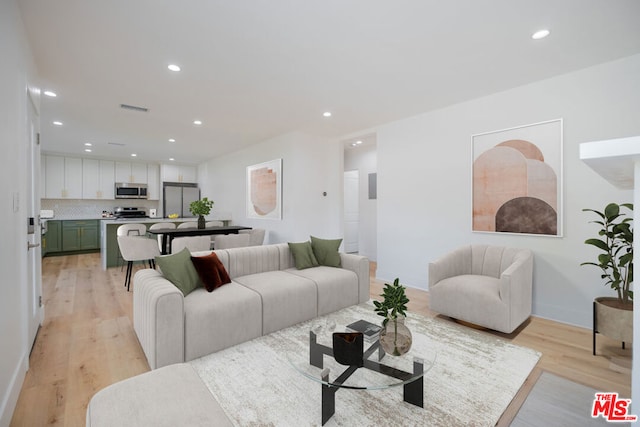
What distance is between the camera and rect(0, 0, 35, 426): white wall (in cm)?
167

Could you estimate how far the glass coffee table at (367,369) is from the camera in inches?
62.2

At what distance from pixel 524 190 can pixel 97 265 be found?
24.4 feet

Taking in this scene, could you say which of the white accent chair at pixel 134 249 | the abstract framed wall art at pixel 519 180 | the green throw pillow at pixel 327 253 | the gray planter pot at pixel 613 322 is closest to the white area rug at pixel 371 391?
the gray planter pot at pixel 613 322

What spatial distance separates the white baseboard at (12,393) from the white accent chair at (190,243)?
2093 mm

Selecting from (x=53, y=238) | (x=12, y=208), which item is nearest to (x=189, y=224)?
(x=12, y=208)

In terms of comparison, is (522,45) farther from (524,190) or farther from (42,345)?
(42,345)

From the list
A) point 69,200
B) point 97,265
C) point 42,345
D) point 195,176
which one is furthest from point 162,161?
point 42,345

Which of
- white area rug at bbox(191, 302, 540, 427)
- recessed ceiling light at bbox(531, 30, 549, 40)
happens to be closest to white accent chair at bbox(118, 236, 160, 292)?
white area rug at bbox(191, 302, 540, 427)

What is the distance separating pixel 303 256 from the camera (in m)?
3.65

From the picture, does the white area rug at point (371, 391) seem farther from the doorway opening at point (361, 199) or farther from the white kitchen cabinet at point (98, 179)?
the white kitchen cabinet at point (98, 179)

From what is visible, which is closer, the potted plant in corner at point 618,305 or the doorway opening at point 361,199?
the potted plant in corner at point 618,305

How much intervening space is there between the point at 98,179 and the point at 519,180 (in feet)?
30.9

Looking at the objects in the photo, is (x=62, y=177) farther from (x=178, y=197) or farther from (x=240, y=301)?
(x=240, y=301)

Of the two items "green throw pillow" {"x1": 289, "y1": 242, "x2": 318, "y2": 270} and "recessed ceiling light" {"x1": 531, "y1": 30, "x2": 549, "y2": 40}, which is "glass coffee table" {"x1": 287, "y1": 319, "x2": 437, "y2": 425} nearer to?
"green throw pillow" {"x1": 289, "y1": 242, "x2": 318, "y2": 270}
